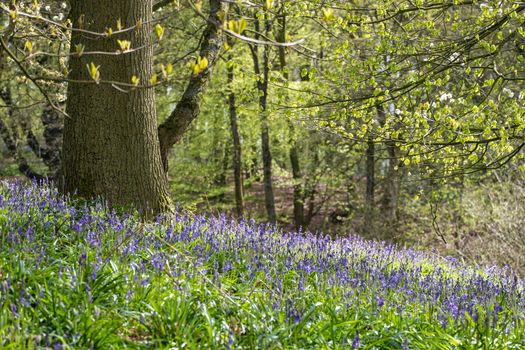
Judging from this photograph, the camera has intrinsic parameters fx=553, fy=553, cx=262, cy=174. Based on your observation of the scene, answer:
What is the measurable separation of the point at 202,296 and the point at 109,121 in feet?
10.7

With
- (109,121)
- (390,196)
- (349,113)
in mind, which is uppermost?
(349,113)

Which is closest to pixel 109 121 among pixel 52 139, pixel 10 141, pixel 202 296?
pixel 202 296

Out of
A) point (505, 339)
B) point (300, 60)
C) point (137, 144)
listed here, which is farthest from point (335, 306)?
point (300, 60)

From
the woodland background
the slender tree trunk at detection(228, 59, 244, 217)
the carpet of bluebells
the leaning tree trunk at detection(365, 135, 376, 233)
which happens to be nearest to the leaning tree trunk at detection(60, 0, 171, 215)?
the woodland background

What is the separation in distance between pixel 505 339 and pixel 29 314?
344 centimetres

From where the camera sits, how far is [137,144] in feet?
21.9

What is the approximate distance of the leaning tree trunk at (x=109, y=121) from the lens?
6.58m

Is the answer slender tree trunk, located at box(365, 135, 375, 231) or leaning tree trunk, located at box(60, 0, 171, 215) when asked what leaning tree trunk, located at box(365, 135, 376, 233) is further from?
leaning tree trunk, located at box(60, 0, 171, 215)

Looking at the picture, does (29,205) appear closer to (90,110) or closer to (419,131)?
(90,110)

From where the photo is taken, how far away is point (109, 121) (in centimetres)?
659

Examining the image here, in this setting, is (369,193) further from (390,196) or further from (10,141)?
(10,141)

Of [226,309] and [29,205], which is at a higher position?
[29,205]

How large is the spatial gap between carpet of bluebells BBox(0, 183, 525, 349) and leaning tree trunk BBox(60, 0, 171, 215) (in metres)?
0.70

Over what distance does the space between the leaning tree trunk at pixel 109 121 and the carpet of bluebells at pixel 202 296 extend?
0.70m
